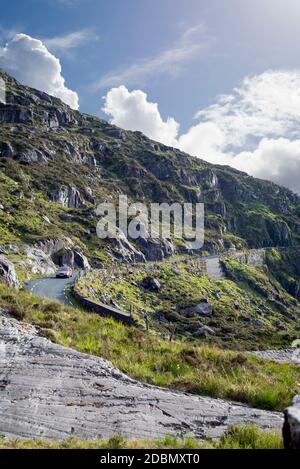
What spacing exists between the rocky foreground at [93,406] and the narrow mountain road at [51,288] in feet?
86.2

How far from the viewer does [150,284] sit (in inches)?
2936

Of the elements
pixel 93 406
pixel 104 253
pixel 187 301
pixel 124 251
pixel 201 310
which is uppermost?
pixel 124 251

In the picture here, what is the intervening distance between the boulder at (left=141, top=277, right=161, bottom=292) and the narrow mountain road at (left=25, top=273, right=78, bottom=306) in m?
25.7

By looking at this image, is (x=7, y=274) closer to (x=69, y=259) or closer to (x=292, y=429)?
(x=69, y=259)

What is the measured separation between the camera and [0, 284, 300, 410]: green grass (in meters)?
9.55

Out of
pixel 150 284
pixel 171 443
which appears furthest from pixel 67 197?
pixel 171 443

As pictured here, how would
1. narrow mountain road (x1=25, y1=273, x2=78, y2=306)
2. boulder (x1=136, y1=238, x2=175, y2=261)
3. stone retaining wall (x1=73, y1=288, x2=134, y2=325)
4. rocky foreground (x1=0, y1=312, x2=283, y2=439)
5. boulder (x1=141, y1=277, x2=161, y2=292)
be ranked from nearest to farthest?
rocky foreground (x1=0, y1=312, x2=283, y2=439), stone retaining wall (x1=73, y1=288, x2=134, y2=325), narrow mountain road (x1=25, y1=273, x2=78, y2=306), boulder (x1=141, y1=277, x2=161, y2=292), boulder (x1=136, y1=238, x2=175, y2=261)

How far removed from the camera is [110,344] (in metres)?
12.8

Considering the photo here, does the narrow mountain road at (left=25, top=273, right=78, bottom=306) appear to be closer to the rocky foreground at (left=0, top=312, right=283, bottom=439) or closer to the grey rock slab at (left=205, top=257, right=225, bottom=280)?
the rocky foreground at (left=0, top=312, right=283, bottom=439)

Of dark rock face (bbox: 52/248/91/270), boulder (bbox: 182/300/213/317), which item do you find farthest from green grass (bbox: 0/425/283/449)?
dark rock face (bbox: 52/248/91/270)

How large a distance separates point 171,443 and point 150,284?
68550mm

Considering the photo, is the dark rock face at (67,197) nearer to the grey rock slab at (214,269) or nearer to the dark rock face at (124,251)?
the dark rock face at (124,251)
